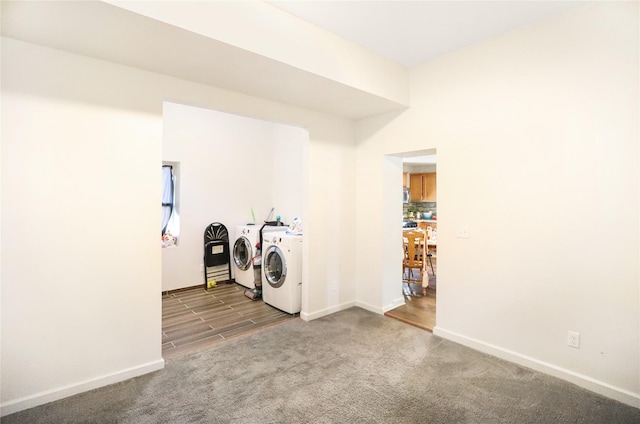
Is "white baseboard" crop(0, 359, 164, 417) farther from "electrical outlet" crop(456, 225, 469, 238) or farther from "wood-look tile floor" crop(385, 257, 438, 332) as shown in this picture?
"electrical outlet" crop(456, 225, 469, 238)

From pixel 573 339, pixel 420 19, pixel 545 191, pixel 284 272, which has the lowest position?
pixel 573 339

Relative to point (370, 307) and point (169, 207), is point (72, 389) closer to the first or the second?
point (370, 307)

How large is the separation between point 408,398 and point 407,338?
98 cm

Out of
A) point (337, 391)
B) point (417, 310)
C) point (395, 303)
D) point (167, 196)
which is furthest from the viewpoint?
point (167, 196)

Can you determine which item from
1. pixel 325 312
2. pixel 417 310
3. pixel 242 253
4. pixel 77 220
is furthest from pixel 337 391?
pixel 242 253

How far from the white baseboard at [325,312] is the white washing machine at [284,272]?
231 mm

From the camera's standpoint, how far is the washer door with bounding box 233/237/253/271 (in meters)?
4.77

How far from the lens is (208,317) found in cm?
368

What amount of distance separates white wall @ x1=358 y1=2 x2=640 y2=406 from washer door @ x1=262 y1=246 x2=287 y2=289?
1.82m

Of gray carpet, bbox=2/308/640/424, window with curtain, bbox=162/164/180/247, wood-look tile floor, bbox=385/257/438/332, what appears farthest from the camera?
window with curtain, bbox=162/164/180/247

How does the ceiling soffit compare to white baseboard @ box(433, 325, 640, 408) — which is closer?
the ceiling soffit

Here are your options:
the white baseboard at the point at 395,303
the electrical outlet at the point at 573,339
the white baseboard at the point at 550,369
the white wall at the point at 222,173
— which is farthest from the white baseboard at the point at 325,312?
the electrical outlet at the point at 573,339

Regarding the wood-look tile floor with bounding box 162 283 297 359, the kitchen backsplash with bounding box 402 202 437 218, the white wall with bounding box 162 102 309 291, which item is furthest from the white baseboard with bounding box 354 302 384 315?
the kitchen backsplash with bounding box 402 202 437 218

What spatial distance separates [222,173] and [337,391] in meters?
3.98
